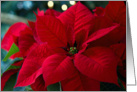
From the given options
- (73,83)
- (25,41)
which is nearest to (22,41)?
(25,41)

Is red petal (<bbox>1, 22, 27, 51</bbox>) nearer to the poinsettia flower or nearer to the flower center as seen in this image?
the poinsettia flower

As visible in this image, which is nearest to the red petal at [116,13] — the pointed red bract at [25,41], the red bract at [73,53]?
the red bract at [73,53]

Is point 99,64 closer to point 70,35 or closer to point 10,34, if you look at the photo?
point 70,35

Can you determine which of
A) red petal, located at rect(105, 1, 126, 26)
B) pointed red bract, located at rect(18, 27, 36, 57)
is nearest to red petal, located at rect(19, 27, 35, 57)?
pointed red bract, located at rect(18, 27, 36, 57)

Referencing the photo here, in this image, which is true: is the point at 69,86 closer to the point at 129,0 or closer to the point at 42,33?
the point at 42,33

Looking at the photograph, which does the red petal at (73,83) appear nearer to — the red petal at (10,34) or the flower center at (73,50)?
the flower center at (73,50)

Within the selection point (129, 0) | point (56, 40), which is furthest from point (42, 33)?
point (129, 0)
